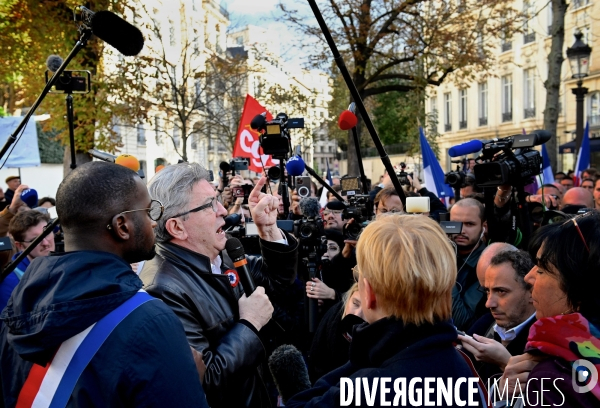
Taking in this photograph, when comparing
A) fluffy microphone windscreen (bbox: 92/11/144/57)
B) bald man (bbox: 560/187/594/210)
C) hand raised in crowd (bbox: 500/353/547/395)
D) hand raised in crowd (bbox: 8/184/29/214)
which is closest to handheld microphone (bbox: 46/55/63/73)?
fluffy microphone windscreen (bbox: 92/11/144/57)

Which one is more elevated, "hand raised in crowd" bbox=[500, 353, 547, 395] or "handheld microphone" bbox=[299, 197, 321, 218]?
"handheld microphone" bbox=[299, 197, 321, 218]

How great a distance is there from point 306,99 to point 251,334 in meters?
26.5

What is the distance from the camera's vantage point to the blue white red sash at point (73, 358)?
5.77ft

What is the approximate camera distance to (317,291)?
15.0 feet

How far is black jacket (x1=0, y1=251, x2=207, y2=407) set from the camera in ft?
5.67

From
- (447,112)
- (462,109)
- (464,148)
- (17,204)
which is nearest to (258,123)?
(464,148)

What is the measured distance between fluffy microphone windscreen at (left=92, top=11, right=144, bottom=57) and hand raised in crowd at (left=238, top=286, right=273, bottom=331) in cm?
203

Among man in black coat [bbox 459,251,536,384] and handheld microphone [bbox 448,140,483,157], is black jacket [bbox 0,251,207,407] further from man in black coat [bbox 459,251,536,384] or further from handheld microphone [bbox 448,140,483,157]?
handheld microphone [bbox 448,140,483,157]

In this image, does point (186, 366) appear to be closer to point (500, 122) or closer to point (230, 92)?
point (230, 92)

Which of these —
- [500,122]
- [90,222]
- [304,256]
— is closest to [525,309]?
[304,256]

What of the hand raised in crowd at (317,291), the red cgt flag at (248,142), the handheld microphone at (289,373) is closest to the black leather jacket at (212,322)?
the handheld microphone at (289,373)

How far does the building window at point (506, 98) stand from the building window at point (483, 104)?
186 centimetres

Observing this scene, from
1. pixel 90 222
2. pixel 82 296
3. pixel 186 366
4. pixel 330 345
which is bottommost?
pixel 330 345

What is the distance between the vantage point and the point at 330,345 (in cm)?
358
